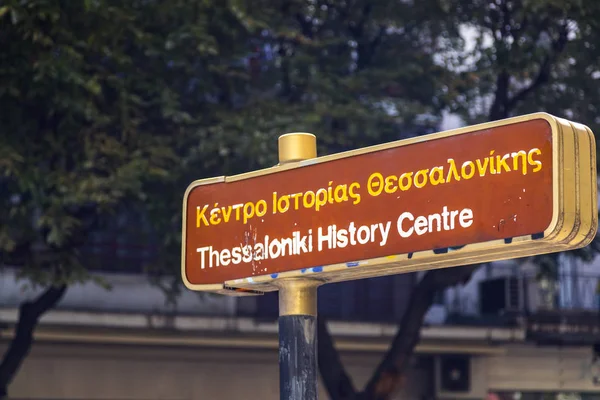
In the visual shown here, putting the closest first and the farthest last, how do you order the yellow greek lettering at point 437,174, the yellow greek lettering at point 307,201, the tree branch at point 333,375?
the yellow greek lettering at point 437,174, the yellow greek lettering at point 307,201, the tree branch at point 333,375

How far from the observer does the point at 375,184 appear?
10.8 feet

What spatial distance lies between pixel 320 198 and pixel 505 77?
1034 centimetres

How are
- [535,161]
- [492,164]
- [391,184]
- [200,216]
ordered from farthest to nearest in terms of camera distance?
[200,216] → [391,184] → [492,164] → [535,161]

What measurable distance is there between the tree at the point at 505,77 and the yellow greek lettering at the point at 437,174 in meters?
9.57

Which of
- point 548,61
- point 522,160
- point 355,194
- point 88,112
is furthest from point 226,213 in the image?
point 548,61

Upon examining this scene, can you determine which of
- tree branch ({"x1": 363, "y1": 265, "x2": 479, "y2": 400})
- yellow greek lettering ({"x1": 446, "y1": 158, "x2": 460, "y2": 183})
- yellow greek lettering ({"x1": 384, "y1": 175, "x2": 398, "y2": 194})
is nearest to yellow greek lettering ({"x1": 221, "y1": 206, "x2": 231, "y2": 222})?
yellow greek lettering ({"x1": 384, "y1": 175, "x2": 398, "y2": 194})

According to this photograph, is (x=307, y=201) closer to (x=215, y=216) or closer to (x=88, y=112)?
(x=215, y=216)

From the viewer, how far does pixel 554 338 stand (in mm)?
18266

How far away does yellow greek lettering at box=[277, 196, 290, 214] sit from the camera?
11.6ft

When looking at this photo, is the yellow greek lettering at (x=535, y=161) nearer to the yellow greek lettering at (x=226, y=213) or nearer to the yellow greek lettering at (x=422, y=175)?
the yellow greek lettering at (x=422, y=175)

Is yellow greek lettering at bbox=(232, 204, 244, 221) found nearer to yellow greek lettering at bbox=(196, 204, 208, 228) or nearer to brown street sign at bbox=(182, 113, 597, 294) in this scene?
brown street sign at bbox=(182, 113, 597, 294)

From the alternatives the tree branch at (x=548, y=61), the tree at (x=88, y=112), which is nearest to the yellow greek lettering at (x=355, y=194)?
the tree at (x=88, y=112)

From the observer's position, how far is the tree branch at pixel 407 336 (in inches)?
543

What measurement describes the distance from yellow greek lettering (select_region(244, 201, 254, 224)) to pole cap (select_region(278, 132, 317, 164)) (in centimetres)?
20
